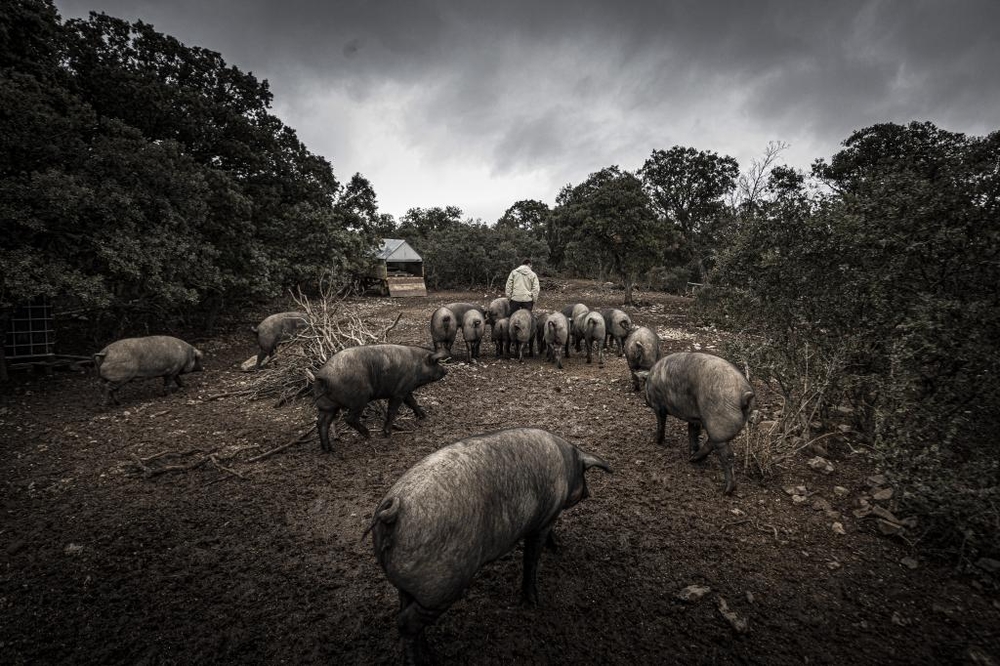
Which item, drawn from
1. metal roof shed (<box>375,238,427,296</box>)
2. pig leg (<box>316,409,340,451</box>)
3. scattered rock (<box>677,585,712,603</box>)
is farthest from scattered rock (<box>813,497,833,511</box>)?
metal roof shed (<box>375,238,427,296</box>)

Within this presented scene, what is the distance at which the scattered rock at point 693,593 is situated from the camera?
2992 mm

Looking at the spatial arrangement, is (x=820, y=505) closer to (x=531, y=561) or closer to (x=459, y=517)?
(x=531, y=561)

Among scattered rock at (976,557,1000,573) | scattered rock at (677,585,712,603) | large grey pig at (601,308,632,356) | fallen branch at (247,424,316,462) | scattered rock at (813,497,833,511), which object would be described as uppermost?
large grey pig at (601,308,632,356)

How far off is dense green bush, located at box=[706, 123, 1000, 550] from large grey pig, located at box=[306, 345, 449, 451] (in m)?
4.88

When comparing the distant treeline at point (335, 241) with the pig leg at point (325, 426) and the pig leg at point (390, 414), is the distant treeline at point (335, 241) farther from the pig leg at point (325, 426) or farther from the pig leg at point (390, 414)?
the pig leg at point (325, 426)

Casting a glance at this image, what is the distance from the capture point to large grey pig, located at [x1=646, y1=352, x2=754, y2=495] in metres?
4.16

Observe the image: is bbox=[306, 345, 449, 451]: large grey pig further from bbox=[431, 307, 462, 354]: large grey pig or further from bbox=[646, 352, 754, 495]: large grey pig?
bbox=[431, 307, 462, 354]: large grey pig

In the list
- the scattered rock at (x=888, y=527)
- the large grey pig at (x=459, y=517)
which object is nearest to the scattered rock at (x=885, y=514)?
the scattered rock at (x=888, y=527)

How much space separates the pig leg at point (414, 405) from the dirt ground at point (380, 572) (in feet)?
1.93

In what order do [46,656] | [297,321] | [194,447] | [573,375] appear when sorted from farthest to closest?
[297,321] → [573,375] → [194,447] → [46,656]

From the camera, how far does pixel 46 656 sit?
100 inches

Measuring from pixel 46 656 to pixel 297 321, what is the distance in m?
7.70

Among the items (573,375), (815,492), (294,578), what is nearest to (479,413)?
(573,375)

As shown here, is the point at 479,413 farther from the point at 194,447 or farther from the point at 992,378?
the point at 992,378
